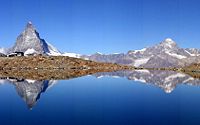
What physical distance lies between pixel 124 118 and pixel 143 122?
9.46 ft

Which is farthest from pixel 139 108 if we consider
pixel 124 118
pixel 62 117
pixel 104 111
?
pixel 62 117

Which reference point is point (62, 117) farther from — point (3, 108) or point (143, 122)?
point (3, 108)

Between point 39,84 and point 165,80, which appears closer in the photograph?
point 39,84

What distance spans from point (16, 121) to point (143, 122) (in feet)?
39.2

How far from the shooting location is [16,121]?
34.0 meters

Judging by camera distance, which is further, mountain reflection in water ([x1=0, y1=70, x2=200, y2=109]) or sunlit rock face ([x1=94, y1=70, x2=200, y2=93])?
sunlit rock face ([x1=94, y1=70, x2=200, y2=93])

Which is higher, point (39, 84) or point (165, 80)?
point (165, 80)

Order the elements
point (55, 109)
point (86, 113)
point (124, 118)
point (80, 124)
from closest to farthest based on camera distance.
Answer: point (80, 124)
point (124, 118)
point (86, 113)
point (55, 109)

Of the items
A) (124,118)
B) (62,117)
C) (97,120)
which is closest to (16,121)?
(62,117)

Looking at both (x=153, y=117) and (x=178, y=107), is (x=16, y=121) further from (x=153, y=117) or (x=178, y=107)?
(x=178, y=107)

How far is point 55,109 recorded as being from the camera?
42.6 m

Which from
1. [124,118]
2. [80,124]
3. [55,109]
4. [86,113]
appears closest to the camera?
[80,124]

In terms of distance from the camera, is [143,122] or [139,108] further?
[139,108]

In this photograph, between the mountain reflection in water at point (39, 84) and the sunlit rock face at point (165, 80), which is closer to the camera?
the mountain reflection in water at point (39, 84)
